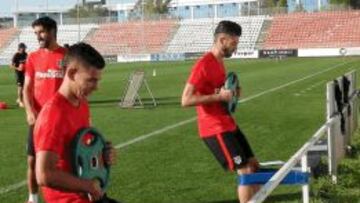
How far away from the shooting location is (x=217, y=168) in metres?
10.0

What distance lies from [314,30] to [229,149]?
66715 mm

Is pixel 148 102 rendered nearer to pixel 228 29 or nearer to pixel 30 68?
pixel 30 68

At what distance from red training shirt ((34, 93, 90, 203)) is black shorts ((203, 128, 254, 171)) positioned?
2.51 metres

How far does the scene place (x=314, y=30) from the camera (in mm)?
71250

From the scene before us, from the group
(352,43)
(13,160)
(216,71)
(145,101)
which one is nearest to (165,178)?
(13,160)

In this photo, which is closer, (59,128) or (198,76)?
(59,128)

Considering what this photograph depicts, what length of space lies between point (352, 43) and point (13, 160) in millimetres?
58828

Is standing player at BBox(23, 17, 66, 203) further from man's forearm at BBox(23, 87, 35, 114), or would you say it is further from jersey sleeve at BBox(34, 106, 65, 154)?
jersey sleeve at BBox(34, 106, 65, 154)

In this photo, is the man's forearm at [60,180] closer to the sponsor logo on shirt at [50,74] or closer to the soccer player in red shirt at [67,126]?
the soccer player in red shirt at [67,126]

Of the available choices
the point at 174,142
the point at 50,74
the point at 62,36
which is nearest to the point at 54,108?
the point at 50,74

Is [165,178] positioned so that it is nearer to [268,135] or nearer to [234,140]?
[234,140]

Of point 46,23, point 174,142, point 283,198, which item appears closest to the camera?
point 46,23

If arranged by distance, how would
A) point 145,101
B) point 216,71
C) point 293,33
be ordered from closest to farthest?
1. point 216,71
2. point 145,101
3. point 293,33

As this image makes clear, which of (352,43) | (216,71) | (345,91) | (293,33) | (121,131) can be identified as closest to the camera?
(216,71)
